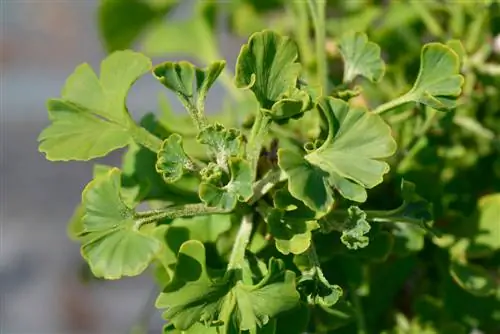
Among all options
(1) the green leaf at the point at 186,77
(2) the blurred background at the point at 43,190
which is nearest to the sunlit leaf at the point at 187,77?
(1) the green leaf at the point at 186,77

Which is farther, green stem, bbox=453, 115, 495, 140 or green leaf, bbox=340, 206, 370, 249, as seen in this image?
green stem, bbox=453, 115, 495, 140

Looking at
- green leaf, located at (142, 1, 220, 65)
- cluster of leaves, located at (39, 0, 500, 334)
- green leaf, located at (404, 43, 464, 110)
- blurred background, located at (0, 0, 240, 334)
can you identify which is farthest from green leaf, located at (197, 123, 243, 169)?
blurred background, located at (0, 0, 240, 334)

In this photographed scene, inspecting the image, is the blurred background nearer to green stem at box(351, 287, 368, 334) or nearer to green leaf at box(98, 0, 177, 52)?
green leaf at box(98, 0, 177, 52)

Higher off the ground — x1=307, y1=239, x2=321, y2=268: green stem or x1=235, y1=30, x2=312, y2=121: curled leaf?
x1=235, y1=30, x2=312, y2=121: curled leaf

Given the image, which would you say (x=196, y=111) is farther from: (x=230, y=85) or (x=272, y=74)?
(x=230, y=85)

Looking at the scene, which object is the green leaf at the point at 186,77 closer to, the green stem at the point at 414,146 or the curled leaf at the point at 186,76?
the curled leaf at the point at 186,76

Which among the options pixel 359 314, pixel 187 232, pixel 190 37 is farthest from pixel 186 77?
pixel 190 37
